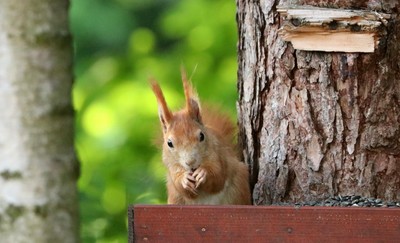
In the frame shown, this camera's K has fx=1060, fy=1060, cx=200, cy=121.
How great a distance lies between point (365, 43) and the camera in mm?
2887

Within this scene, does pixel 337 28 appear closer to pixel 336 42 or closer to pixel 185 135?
pixel 336 42

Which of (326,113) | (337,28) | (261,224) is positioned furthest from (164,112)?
(261,224)

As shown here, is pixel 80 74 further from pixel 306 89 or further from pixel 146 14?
pixel 306 89

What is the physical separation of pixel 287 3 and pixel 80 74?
101 inches

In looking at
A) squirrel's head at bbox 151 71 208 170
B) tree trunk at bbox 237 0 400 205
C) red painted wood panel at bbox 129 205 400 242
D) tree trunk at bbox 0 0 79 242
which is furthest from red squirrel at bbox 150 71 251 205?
tree trunk at bbox 0 0 79 242

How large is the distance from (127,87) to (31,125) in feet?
11.2

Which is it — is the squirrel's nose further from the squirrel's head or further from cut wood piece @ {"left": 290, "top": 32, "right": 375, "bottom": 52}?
cut wood piece @ {"left": 290, "top": 32, "right": 375, "bottom": 52}

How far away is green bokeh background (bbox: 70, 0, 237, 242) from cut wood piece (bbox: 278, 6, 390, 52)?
0.85m

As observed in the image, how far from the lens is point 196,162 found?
3184 mm

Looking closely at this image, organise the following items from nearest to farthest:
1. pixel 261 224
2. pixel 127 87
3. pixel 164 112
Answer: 1. pixel 261 224
2. pixel 164 112
3. pixel 127 87

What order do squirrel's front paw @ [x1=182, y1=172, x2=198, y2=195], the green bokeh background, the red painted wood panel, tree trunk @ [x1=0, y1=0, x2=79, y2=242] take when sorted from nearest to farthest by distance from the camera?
A: tree trunk @ [x1=0, y1=0, x2=79, y2=242] → the red painted wood panel → squirrel's front paw @ [x1=182, y1=172, x2=198, y2=195] → the green bokeh background

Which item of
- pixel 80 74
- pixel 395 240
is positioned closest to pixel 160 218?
pixel 395 240

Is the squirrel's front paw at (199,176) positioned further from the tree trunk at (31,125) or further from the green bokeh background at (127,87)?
the tree trunk at (31,125)

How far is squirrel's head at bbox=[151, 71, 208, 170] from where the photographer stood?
3.19 metres
